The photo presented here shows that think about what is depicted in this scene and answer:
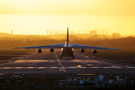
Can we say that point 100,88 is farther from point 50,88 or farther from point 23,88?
point 23,88

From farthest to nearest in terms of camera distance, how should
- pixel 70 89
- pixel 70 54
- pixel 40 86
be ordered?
pixel 70 54, pixel 40 86, pixel 70 89

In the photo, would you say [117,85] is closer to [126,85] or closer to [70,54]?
[126,85]

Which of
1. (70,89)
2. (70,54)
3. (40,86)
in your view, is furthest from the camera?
(70,54)

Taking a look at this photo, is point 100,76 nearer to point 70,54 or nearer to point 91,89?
point 91,89

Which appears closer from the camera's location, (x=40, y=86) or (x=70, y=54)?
(x=40, y=86)

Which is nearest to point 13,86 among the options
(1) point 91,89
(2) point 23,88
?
(2) point 23,88

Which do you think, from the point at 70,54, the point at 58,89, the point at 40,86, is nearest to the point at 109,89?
the point at 58,89

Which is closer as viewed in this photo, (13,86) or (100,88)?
(100,88)
